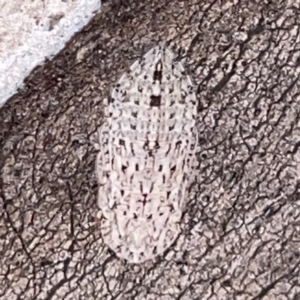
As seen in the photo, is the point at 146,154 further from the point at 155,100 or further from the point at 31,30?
the point at 31,30

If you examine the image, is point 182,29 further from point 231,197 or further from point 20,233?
point 20,233

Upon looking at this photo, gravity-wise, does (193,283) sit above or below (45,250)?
below

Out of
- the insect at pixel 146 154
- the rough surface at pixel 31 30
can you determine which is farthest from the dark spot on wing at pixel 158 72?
the rough surface at pixel 31 30

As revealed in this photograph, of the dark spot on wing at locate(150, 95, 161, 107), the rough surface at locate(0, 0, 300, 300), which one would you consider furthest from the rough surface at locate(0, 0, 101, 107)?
the dark spot on wing at locate(150, 95, 161, 107)

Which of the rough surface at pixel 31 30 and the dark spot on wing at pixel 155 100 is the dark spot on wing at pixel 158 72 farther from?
the rough surface at pixel 31 30

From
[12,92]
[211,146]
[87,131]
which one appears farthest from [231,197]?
[12,92]

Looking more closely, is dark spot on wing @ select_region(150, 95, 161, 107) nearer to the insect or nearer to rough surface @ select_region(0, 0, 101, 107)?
the insect

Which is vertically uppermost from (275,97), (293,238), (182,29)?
(182,29)
